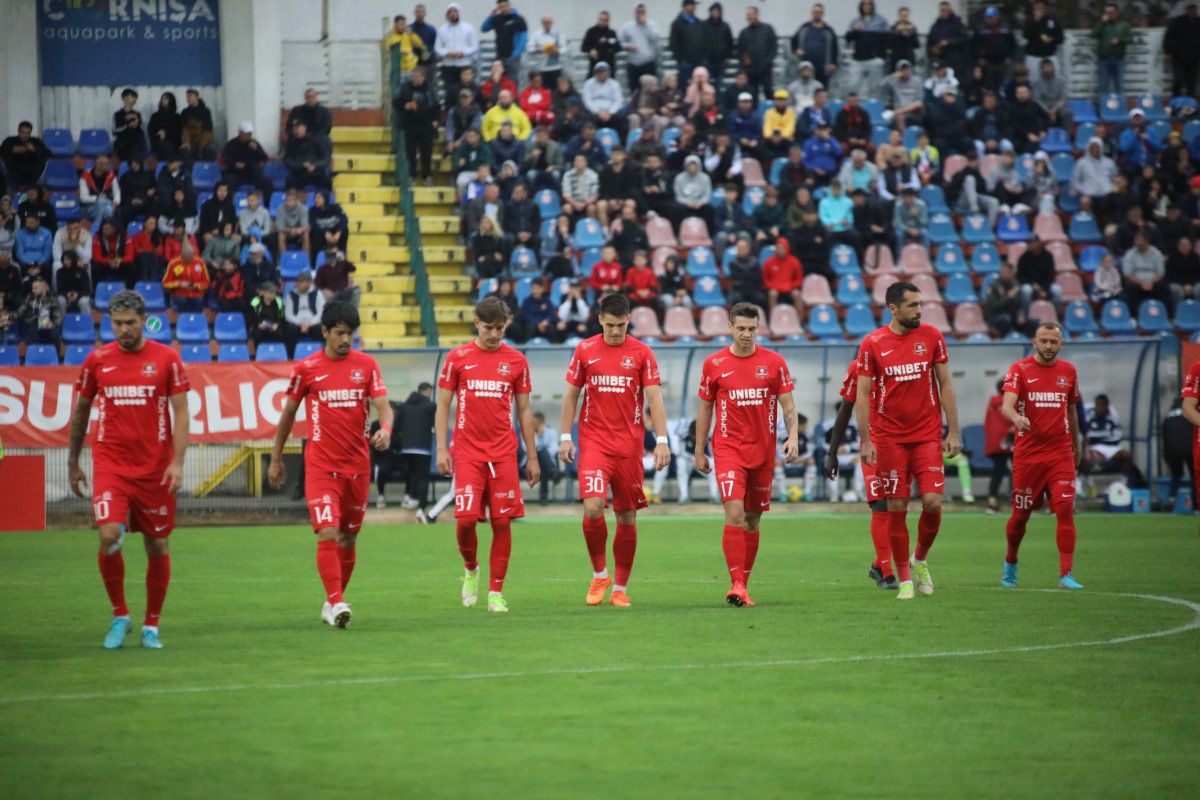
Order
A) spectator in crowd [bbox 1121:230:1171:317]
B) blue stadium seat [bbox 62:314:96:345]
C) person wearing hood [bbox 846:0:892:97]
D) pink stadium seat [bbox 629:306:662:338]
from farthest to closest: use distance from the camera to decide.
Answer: person wearing hood [bbox 846:0:892:97] < spectator in crowd [bbox 1121:230:1171:317] < pink stadium seat [bbox 629:306:662:338] < blue stadium seat [bbox 62:314:96:345]

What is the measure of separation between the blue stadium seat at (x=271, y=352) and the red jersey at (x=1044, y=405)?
50.7 feet

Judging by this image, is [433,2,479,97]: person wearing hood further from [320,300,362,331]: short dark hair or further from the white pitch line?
the white pitch line

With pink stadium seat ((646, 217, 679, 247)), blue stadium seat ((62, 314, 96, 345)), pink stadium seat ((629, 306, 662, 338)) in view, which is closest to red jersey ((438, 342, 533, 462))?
pink stadium seat ((629, 306, 662, 338))

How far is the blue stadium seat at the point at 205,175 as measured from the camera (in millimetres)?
30523

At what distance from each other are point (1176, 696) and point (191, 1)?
2894cm

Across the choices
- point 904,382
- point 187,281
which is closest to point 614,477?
point 904,382

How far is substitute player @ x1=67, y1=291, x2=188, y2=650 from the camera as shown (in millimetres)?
10250

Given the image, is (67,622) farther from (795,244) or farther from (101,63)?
(101,63)

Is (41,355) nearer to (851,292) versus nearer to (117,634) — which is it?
(851,292)

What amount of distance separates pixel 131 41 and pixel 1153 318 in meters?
21.3

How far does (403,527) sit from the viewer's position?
2508cm

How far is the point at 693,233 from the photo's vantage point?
102ft

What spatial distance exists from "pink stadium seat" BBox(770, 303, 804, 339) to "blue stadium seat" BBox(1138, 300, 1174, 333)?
22.4 ft

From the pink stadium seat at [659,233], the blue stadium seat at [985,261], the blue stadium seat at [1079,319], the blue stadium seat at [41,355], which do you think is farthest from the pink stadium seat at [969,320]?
the blue stadium seat at [41,355]
